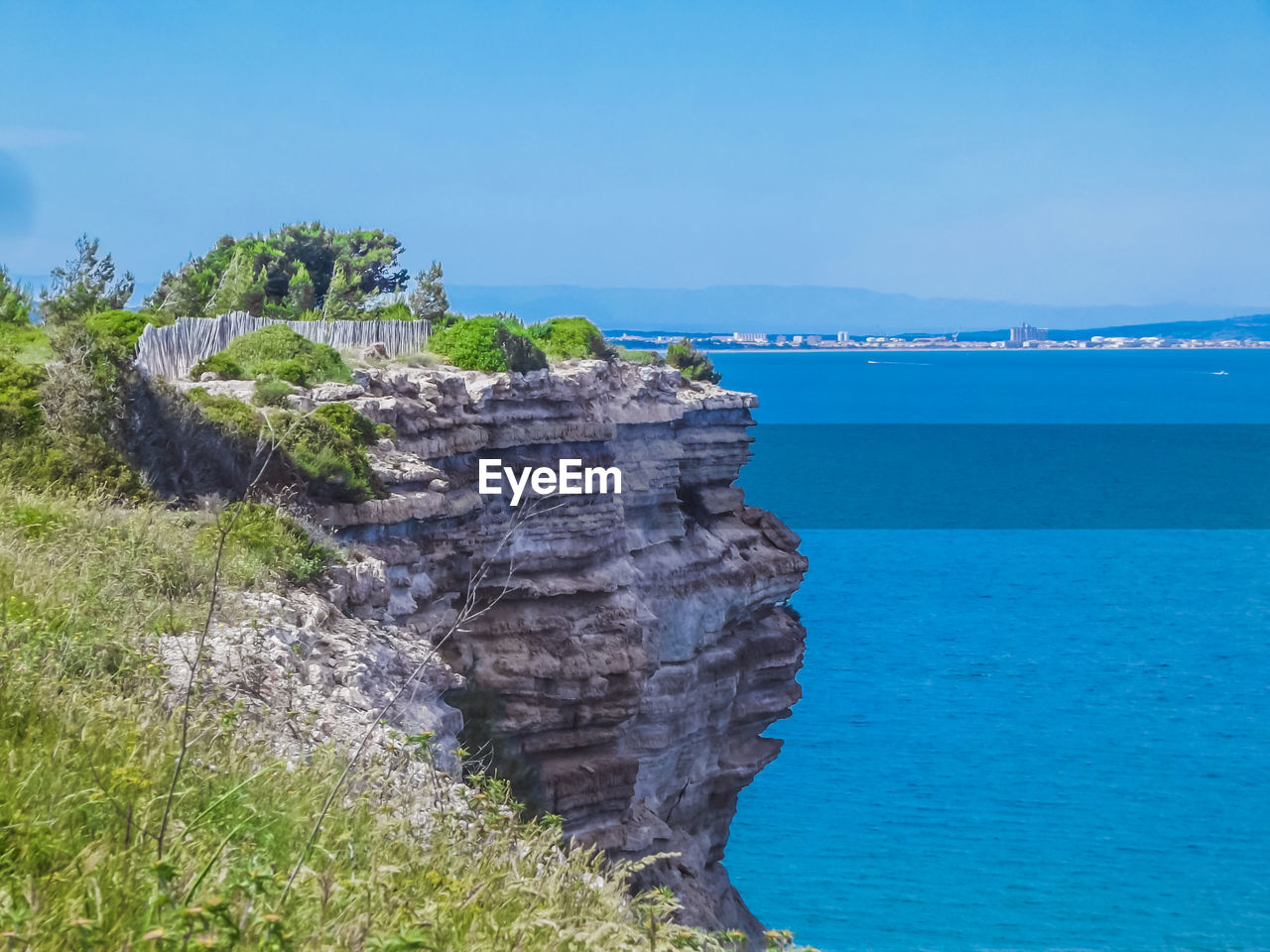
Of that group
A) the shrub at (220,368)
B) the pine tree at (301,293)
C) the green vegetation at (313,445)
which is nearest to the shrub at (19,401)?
the green vegetation at (313,445)

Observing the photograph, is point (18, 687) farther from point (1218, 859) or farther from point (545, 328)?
point (1218, 859)

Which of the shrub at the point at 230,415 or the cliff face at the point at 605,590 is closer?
the shrub at the point at 230,415

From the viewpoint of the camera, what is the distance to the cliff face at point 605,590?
2078 centimetres

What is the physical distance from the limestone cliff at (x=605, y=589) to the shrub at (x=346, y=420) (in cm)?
50

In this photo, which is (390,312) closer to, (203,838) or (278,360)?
(278,360)

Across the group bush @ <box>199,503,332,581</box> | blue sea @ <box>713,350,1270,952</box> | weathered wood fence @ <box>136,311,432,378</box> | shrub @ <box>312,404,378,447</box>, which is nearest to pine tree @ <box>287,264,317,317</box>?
weathered wood fence @ <box>136,311,432,378</box>

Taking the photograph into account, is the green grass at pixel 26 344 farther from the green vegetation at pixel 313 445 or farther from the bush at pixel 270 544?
the bush at pixel 270 544

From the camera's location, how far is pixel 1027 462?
469ft

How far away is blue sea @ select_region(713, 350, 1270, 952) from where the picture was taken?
118 ft

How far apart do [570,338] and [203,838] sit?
26018 mm

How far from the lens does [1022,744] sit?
2030 inches

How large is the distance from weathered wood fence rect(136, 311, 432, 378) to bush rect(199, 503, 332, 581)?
5.77 metres

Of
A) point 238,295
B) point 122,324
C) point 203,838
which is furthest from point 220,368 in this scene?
point 203,838

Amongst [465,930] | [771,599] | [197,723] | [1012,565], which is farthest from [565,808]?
[1012,565]
